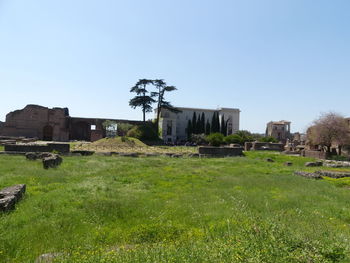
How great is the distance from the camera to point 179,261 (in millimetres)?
3217

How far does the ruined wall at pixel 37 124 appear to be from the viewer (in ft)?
153

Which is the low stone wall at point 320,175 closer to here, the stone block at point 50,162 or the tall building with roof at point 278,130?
the stone block at point 50,162

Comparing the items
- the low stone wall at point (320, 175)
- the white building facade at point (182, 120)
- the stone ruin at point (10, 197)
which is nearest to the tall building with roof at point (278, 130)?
the white building facade at point (182, 120)

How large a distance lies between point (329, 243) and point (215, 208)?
2743mm

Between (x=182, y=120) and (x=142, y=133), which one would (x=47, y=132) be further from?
(x=182, y=120)

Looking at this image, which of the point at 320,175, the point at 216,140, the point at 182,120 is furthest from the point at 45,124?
the point at 320,175

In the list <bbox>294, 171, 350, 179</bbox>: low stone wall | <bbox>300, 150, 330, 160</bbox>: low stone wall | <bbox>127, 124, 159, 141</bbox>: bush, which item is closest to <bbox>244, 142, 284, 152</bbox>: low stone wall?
<bbox>300, 150, 330, 160</bbox>: low stone wall

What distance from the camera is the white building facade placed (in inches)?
2562

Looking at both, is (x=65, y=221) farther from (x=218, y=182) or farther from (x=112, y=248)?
(x=218, y=182)

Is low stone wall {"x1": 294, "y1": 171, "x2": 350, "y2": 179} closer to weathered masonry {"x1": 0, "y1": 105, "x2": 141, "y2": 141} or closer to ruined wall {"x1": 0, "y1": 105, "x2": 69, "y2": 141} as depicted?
weathered masonry {"x1": 0, "y1": 105, "x2": 141, "y2": 141}

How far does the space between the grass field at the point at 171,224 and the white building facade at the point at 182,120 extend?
5568cm

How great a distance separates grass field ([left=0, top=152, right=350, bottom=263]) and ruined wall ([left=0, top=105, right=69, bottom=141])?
44019 mm

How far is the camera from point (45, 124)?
4966 cm

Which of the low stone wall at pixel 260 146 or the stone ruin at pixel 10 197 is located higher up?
the low stone wall at pixel 260 146
